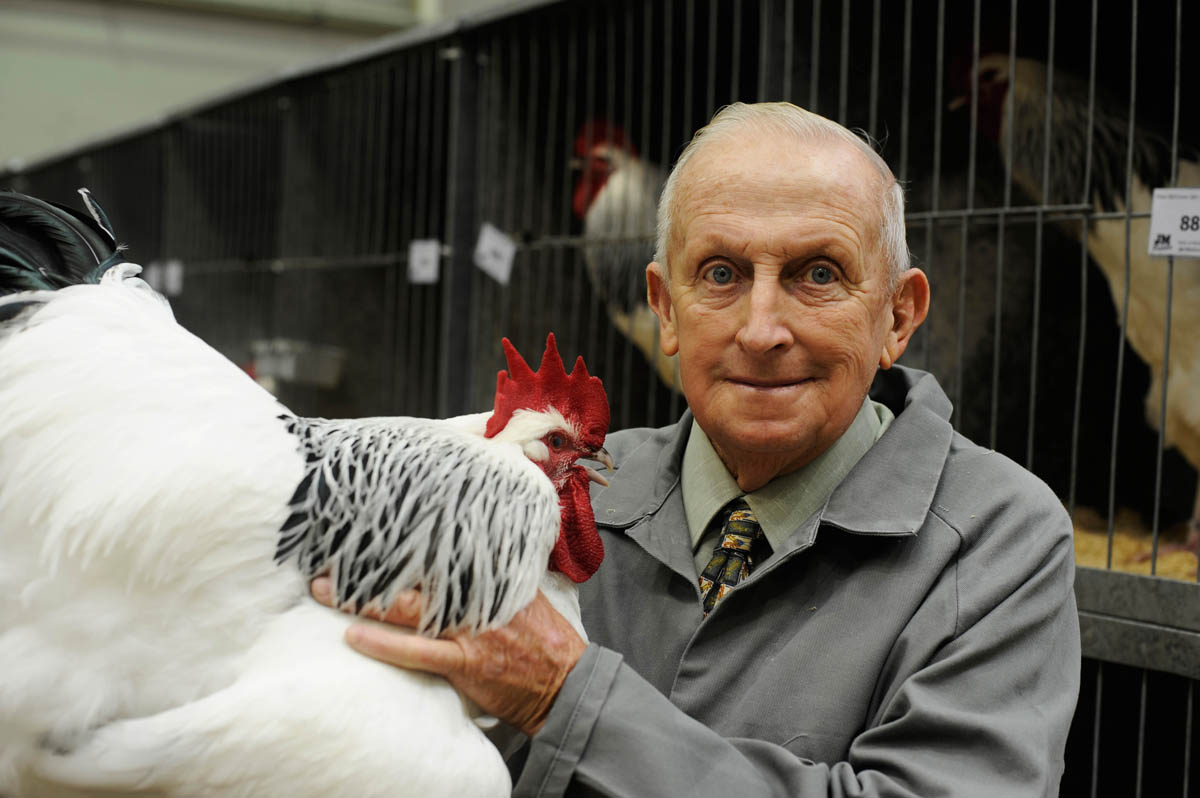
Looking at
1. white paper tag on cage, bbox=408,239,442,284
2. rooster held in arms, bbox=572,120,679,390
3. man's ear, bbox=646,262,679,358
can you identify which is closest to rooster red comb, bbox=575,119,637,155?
rooster held in arms, bbox=572,120,679,390

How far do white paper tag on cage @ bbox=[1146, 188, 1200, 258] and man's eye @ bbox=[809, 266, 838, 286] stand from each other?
1115 mm

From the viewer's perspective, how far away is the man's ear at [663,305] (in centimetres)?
142

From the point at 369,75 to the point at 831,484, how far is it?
285cm

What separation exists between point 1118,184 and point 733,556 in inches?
86.0

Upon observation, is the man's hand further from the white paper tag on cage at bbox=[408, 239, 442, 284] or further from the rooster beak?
the white paper tag on cage at bbox=[408, 239, 442, 284]

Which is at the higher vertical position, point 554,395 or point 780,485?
point 554,395

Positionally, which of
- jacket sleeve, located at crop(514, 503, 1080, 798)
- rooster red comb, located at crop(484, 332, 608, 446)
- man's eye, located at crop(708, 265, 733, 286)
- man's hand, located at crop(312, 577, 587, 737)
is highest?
man's eye, located at crop(708, 265, 733, 286)

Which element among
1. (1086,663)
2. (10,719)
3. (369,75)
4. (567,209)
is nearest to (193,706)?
(10,719)

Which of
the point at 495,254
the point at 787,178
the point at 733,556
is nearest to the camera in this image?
the point at 787,178

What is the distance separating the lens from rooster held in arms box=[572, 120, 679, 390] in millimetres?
3252

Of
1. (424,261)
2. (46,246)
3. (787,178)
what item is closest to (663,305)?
(787,178)

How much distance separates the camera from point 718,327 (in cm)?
125

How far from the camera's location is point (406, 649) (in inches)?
37.8

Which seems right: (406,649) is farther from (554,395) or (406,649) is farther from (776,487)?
(776,487)
